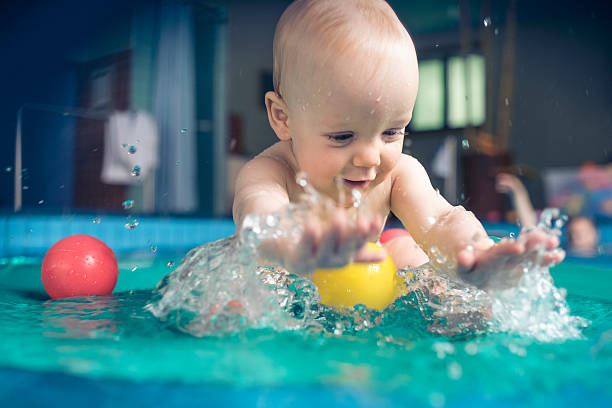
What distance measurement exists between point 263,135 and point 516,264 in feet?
31.6

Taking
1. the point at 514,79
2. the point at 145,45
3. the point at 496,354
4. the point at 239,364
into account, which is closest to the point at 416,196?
the point at 496,354

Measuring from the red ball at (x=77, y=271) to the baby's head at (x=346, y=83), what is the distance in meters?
0.91

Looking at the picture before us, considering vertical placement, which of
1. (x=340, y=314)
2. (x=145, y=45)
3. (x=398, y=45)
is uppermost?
(x=145, y=45)

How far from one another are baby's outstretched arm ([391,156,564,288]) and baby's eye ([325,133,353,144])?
1.20 ft

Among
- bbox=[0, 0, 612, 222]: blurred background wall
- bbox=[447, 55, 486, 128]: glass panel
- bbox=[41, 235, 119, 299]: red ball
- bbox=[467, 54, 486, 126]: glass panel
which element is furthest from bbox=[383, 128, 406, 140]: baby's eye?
bbox=[467, 54, 486, 126]: glass panel

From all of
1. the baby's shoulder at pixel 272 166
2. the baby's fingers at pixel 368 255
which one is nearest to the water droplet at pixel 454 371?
the baby's fingers at pixel 368 255

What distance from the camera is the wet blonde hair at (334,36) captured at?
129 centimetres

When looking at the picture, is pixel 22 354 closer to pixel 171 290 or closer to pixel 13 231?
pixel 171 290

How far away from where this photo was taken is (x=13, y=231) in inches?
167

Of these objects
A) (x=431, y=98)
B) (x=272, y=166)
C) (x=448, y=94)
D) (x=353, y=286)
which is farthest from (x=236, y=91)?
(x=353, y=286)

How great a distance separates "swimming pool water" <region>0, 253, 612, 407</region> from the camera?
78 cm

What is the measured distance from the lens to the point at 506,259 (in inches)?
44.3

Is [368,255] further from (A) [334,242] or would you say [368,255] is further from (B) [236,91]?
(B) [236,91]

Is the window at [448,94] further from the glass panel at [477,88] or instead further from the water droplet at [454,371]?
the water droplet at [454,371]
